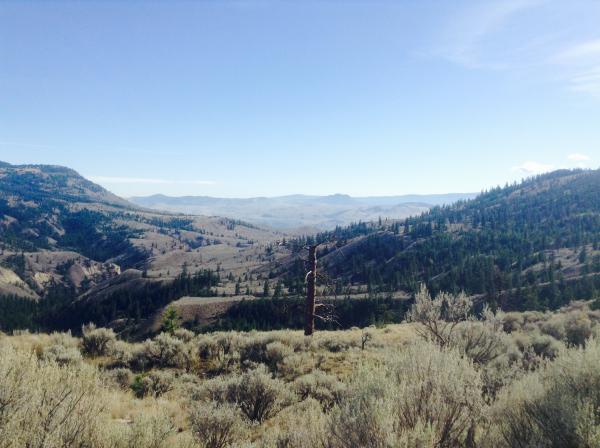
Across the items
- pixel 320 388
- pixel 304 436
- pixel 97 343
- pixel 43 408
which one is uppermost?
pixel 43 408

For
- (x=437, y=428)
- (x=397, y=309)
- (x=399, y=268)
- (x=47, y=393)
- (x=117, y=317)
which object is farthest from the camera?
(x=399, y=268)

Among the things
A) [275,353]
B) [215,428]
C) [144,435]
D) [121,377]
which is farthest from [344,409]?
[275,353]

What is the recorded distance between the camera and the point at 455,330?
21.7m

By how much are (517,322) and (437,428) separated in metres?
30.1

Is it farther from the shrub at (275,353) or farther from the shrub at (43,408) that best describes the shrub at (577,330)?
the shrub at (43,408)

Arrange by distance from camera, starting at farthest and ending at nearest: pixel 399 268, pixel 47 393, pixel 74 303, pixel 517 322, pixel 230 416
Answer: pixel 399 268, pixel 74 303, pixel 517 322, pixel 230 416, pixel 47 393

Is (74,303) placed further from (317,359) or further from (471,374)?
(471,374)

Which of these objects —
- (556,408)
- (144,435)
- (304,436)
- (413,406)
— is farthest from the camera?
(413,406)

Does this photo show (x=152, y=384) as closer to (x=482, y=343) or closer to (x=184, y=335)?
(x=184, y=335)

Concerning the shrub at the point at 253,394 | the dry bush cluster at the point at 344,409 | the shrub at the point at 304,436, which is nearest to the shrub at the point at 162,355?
the dry bush cluster at the point at 344,409

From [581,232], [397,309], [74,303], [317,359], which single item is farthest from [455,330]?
[581,232]

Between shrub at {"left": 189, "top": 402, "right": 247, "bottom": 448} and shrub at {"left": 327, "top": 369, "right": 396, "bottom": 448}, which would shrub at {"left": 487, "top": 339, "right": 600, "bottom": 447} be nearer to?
shrub at {"left": 327, "top": 369, "right": 396, "bottom": 448}

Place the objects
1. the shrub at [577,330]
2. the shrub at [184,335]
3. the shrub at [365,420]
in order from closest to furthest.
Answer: the shrub at [365,420]
the shrub at [184,335]
the shrub at [577,330]

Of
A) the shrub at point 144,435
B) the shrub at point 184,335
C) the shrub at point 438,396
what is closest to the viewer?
the shrub at point 144,435
